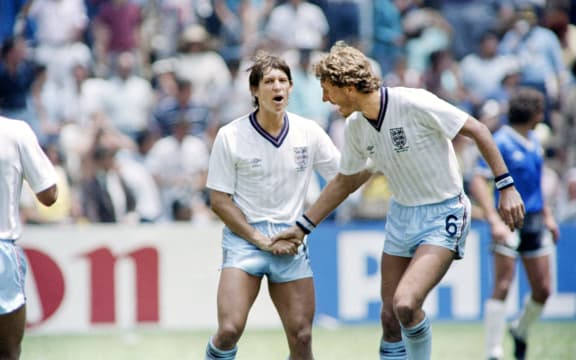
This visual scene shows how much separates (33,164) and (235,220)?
54.8 inches

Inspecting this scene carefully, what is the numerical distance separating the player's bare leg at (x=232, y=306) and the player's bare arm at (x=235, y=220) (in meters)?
0.23

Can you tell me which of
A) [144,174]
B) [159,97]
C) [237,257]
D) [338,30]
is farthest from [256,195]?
[338,30]

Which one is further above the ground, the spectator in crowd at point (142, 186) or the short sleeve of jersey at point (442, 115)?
the short sleeve of jersey at point (442, 115)

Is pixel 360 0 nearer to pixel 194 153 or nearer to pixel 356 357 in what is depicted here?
pixel 194 153

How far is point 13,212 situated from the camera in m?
6.12

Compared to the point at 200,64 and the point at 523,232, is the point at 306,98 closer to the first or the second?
the point at 200,64

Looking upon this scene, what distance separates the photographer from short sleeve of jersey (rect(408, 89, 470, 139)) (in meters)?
6.47

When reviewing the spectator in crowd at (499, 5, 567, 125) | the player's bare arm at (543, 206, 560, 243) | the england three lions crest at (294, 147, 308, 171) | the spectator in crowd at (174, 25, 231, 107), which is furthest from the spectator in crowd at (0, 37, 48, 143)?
the england three lions crest at (294, 147, 308, 171)

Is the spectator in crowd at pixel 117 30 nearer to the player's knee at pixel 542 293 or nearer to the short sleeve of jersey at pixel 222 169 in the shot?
the player's knee at pixel 542 293

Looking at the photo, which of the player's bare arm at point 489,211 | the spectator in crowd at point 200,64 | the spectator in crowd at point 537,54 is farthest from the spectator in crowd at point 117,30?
the player's bare arm at point 489,211

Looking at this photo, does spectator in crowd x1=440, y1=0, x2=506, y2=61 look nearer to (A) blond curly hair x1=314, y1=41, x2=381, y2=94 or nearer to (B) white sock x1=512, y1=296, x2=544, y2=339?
(B) white sock x1=512, y1=296, x2=544, y2=339

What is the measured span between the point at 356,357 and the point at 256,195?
3210 mm

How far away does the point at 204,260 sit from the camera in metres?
11.5

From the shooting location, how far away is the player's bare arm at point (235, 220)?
22.2 ft
